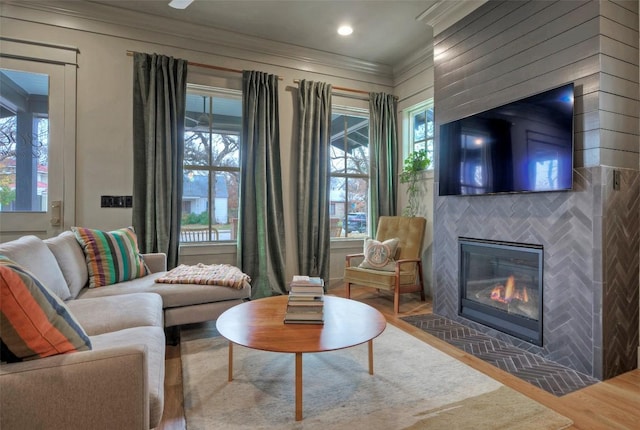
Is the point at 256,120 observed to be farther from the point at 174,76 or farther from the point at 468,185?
the point at 468,185

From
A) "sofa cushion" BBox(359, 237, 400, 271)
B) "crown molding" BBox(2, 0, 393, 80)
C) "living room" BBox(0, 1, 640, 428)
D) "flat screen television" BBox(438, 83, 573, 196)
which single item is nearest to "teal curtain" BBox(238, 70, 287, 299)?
"living room" BBox(0, 1, 640, 428)

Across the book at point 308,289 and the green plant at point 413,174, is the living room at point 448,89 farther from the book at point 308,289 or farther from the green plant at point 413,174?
the book at point 308,289

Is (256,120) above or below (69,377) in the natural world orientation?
above

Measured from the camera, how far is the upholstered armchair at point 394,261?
3.34 metres

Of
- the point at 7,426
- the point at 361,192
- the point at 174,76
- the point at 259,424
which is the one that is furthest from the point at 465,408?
the point at 174,76

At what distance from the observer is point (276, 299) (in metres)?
2.32

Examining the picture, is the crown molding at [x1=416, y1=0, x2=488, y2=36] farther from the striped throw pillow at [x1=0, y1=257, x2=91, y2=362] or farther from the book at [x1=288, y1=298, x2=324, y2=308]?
the striped throw pillow at [x1=0, y1=257, x2=91, y2=362]

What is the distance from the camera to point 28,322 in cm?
99

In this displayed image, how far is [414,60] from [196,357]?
13.0ft

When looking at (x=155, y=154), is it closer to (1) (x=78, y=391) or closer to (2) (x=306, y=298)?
(2) (x=306, y=298)

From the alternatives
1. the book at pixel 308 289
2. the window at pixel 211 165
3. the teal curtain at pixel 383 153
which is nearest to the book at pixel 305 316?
the book at pixel 308 289

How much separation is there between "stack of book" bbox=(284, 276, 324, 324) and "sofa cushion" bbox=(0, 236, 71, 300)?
1.28 m

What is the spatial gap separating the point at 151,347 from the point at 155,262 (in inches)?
69.0

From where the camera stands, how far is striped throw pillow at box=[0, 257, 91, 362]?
96cm
